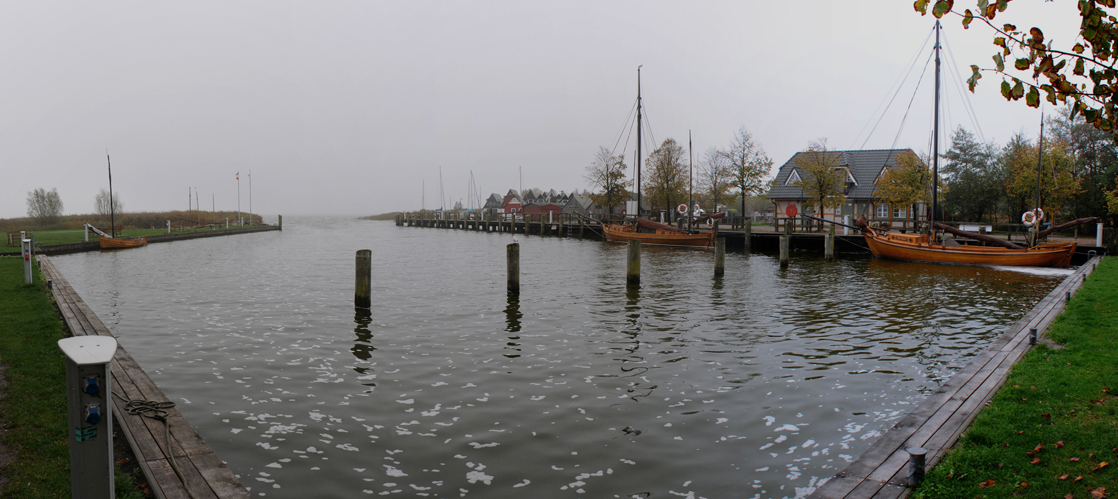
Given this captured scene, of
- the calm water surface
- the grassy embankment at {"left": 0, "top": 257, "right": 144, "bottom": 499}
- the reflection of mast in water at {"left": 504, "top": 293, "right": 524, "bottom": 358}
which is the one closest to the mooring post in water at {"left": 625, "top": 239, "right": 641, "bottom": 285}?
the calm water surface

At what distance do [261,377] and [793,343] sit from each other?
9.40 metres

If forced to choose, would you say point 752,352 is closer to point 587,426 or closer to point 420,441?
point 587,426

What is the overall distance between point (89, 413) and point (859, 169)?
59467mm

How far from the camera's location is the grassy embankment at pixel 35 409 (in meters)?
4.69

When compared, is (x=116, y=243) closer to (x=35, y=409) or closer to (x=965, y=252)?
(x=35, y=409)

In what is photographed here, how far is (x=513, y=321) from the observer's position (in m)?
14.3

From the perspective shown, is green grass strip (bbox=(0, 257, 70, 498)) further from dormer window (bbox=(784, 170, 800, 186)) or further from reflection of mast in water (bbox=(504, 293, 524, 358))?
dormer window (bbox=(784, 170, 800, 186))

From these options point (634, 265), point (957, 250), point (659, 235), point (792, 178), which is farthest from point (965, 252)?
point (792, 178)

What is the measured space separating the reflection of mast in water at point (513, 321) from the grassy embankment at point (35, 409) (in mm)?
6376

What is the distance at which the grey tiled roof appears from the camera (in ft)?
175

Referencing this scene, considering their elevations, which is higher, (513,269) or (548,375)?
(513,269)

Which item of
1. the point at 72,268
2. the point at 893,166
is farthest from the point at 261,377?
the point at 893,166

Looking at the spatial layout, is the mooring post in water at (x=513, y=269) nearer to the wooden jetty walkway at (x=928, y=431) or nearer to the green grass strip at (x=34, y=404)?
the green grass strip at (x=34, y=404)

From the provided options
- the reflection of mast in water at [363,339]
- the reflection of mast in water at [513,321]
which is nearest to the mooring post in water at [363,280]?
the reflection of mast in water at [363,339]
